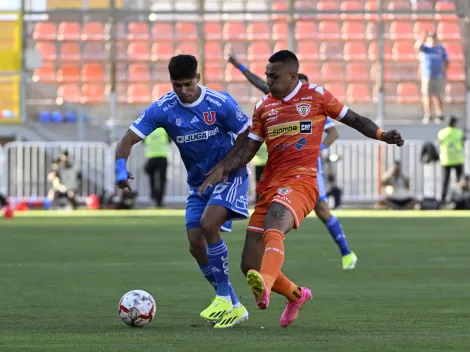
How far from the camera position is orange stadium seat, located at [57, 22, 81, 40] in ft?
113

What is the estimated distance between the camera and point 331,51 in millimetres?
34375

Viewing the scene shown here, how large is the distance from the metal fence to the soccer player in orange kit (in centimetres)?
2175

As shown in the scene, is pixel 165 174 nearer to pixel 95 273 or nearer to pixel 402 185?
pixel 402 185

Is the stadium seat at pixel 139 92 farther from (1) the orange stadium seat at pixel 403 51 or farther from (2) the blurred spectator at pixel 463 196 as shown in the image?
(2) the blurred spectator at pixel 463 196

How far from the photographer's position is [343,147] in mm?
30844

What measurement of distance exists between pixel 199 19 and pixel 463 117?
786cm

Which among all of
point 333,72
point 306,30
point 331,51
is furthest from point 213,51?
point 333,72

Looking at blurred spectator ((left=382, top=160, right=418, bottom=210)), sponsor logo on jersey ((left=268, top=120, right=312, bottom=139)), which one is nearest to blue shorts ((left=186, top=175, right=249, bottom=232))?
sponsor logo on jersey ((left=268, top=120, right=312, bottom=139))

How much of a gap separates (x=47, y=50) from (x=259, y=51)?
19.8ft

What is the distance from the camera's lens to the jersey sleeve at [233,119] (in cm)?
866

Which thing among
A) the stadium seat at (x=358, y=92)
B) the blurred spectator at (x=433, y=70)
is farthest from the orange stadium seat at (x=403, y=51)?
the stadium seat at (x=358, y=92)

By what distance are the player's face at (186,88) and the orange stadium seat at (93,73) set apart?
2601 centimetres

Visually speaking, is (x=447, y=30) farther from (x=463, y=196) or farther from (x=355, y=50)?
(x=463, y=196)

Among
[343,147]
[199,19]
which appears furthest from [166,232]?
[199,19]
